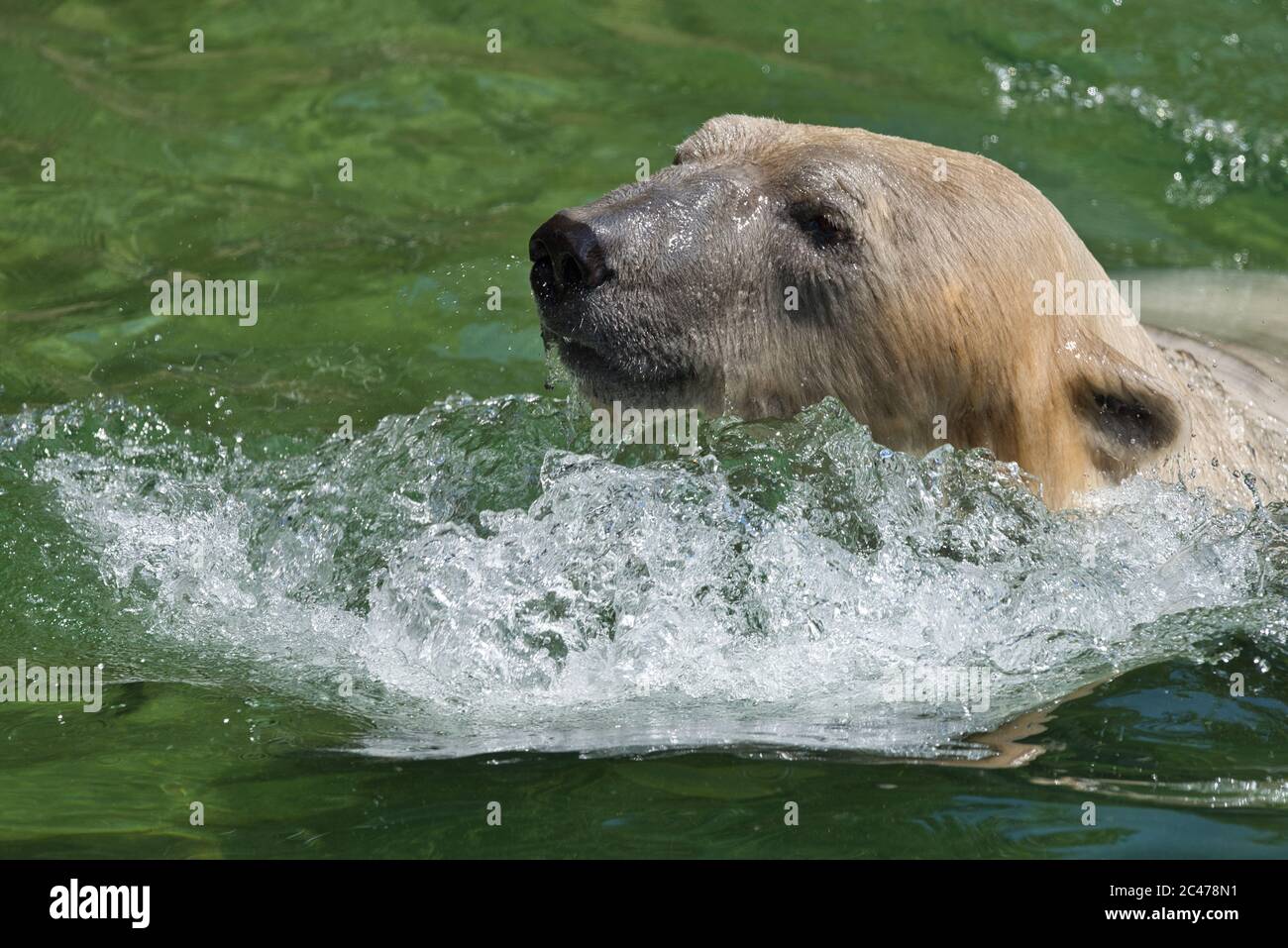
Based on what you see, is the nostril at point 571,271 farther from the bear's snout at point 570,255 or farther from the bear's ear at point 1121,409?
the bear's ear at point 1121,409

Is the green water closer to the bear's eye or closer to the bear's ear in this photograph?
the bear's ear

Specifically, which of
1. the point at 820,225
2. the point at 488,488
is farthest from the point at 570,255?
the point at 488,488

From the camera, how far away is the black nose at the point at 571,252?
4348 mm

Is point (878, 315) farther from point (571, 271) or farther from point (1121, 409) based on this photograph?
point (571, 271)

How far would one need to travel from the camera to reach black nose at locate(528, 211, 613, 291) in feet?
14.3

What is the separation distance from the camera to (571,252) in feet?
14.3

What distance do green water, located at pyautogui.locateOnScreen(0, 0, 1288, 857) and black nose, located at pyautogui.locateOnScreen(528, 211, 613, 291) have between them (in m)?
0.86

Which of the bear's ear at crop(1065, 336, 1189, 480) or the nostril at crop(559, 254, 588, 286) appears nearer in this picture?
the nostril at crop(559, 254, 588, 286)

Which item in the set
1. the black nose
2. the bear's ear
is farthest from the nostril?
the bear's ear

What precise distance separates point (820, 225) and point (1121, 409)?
1028 mm

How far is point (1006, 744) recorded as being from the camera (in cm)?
413

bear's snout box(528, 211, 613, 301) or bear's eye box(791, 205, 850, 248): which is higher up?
bear's eye box(791, 205, 850, 248)

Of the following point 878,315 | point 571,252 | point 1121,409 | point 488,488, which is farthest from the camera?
point 488,488

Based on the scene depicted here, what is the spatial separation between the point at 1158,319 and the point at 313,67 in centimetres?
472
